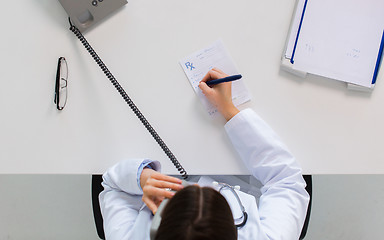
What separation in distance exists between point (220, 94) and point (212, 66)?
82 millimetres

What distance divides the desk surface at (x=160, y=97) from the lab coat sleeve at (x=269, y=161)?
3cm

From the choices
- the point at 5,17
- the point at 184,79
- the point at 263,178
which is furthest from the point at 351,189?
the point at 5,17

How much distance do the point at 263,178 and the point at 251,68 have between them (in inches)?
11.3

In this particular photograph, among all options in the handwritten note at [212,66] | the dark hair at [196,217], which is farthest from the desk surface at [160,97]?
the dark hair at [196,217]

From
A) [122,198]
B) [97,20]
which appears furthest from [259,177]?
[97,20]

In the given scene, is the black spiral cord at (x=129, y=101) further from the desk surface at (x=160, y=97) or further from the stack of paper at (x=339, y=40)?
the stack of paper at (x=339, y=40)

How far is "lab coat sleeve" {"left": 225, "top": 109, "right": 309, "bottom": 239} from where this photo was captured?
76 centimetres

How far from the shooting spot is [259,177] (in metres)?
0.81

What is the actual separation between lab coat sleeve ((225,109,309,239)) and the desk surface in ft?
0.11

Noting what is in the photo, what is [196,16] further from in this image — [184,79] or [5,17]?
[5,17]

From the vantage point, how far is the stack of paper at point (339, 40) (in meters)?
0.80

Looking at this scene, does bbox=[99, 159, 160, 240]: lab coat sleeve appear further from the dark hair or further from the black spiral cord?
the dark hair

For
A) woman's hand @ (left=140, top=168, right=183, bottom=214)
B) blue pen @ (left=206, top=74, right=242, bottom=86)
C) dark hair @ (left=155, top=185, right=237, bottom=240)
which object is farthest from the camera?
blue pen @ (left=206, top=74, right=242, bottom=86)

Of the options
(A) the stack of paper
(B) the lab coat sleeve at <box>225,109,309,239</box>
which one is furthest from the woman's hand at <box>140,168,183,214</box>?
(A) the stack of paper
